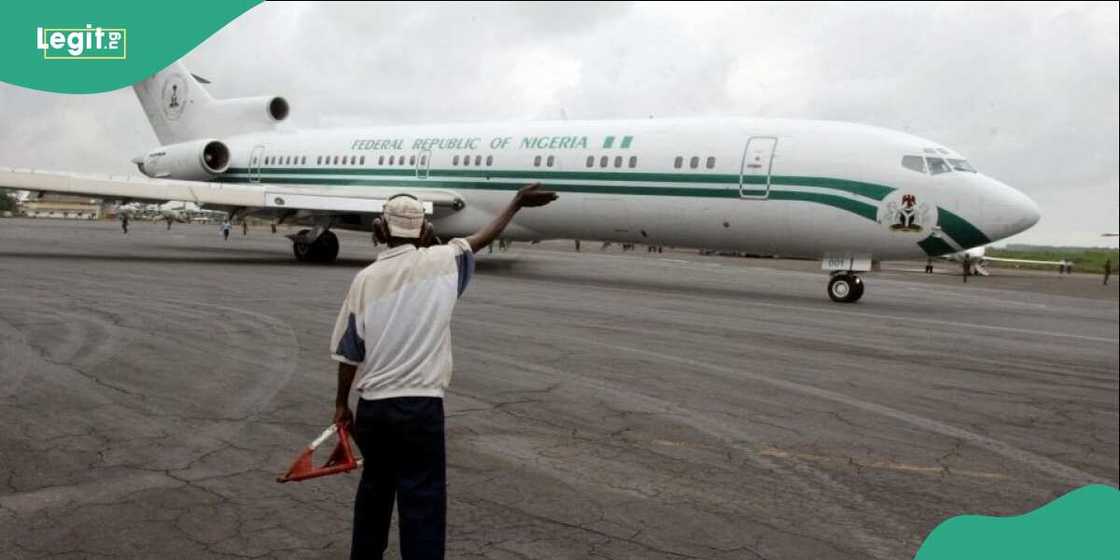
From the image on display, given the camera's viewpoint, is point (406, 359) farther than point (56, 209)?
No

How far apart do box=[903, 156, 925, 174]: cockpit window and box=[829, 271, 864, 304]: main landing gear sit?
264cm

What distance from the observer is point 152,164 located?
29281 millimetres

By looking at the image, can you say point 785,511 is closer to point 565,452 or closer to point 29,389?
point 565,452

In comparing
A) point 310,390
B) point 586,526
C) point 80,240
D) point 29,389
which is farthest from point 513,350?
point 80,240

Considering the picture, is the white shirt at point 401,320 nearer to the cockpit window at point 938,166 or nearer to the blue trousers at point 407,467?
the blue trousers at point 407,467

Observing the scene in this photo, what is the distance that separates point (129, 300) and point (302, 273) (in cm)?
732

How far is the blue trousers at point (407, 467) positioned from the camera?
3.51 meters

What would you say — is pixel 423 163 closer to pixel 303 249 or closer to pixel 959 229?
pixel 303 249

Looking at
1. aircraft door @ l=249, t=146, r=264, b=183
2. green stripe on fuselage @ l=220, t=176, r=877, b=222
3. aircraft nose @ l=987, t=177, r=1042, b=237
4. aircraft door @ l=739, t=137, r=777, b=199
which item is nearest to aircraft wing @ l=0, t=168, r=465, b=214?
green stripe on fuselage @ l=220, t=176, r=877, b=222

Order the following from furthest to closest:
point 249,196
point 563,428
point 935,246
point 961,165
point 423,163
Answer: point 423,163 < point 249,196 < point 961,165 < point 935,246 < point 563,428

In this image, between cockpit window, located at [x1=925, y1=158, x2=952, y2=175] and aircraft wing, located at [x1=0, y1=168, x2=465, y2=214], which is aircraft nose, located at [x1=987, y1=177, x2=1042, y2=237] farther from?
aircraft wing, located at [x1=0, y1=168, x2=465, y2=214]

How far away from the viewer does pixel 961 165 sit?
17375mm

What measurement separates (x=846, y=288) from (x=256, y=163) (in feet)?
62.5

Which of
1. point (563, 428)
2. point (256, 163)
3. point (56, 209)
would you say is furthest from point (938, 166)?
point (256, 163)
